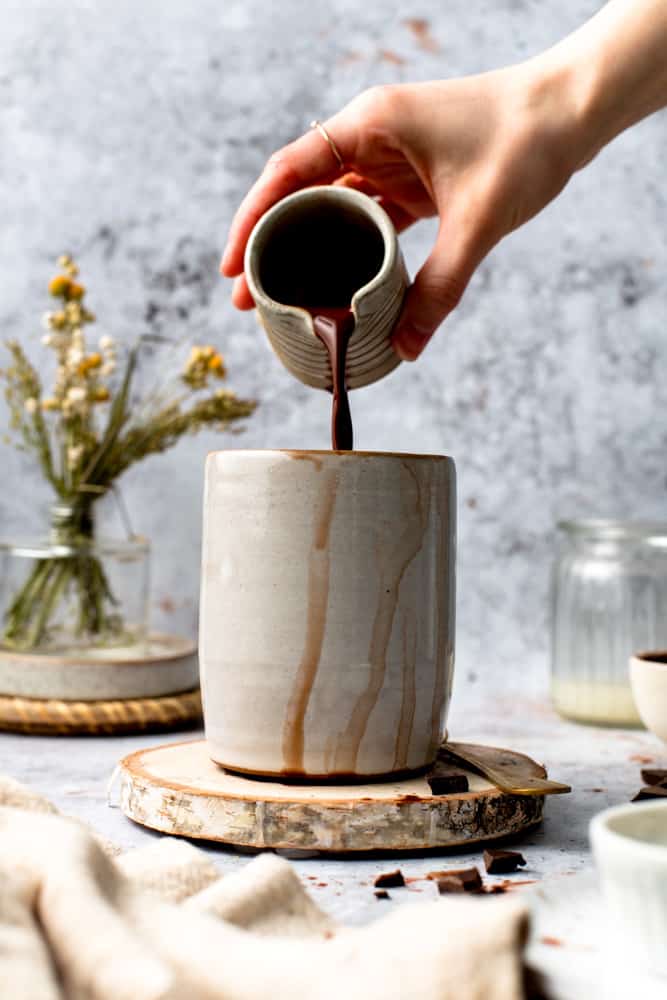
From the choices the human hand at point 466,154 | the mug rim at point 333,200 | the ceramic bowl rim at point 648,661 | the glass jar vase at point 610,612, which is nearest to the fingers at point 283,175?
the human hand at point 466,154

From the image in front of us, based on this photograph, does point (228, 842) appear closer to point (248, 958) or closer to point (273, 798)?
point (273, 798)

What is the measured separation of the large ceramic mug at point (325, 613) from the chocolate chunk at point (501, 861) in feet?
0.49

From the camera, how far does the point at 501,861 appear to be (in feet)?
3.38

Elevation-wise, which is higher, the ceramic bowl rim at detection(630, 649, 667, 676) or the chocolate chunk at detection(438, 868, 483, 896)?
the ceramic bowl rim at detection(630, 649, 667, 676)

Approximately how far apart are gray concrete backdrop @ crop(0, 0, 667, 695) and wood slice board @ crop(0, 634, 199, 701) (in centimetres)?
53

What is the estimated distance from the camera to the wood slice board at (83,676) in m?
1.76

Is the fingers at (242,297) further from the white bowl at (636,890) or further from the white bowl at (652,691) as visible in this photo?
the white bowl at (636,890)

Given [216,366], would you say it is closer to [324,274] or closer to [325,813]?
[324,274]

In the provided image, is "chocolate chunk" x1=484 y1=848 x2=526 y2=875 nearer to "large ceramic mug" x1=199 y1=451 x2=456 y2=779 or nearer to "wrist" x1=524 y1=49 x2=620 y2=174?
"large ceramic mug" x1=199 y1=451 x2=456 y2=779

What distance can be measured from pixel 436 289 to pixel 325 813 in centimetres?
63

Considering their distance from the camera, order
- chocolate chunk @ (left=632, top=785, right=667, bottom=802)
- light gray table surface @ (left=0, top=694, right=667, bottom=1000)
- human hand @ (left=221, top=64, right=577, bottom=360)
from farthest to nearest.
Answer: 1. human hand @ (left=221, top=64, right=577, bottom=360)
2. chocolate chunk @ (left=632, top=785, right=667, bottom=802)
3. light gray table surface @ (left=0, top=694, right=667, bottom=1000)

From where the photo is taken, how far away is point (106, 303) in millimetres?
2352

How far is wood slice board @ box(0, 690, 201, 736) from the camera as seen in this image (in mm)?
1744

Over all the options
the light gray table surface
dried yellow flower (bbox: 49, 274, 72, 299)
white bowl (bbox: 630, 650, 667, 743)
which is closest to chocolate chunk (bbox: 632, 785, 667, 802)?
the light gray table surface
